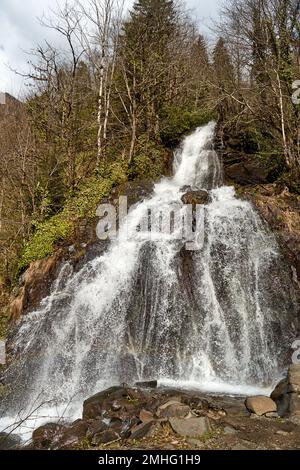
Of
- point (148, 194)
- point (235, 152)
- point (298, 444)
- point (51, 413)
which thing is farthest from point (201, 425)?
point (235, 152)

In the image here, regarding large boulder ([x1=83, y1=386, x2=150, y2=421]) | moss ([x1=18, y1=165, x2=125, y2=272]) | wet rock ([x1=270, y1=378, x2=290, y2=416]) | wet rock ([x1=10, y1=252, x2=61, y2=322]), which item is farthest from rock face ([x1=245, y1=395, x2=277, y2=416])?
Answer: moss ([x1=18, y1=165, x2=125, y2=272])

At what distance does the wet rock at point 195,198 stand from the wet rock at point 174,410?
298 inches

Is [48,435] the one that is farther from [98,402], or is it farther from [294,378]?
[294,378]

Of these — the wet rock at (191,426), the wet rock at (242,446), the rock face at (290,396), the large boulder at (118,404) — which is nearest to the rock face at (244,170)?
the rock face at (290,396)

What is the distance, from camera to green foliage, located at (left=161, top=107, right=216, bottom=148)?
802 inches

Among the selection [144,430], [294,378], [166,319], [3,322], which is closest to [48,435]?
[144,430]

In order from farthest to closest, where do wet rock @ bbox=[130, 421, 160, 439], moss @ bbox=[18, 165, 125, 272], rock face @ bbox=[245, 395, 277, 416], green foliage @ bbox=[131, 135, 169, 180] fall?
green foliage @ bbox=[131, 135, 169, 180]
moss @ bbox=[18, 165, 125, 272]
rock face @ bbox=[245, 395, 277, 416]
wet rock @ bbox=[130, 421, 160, 439]

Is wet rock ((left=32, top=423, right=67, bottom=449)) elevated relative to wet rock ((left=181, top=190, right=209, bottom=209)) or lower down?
lower down

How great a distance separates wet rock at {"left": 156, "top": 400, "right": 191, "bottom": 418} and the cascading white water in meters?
2.49

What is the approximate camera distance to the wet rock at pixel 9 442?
7168 mm

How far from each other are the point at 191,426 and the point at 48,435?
9.23 feet

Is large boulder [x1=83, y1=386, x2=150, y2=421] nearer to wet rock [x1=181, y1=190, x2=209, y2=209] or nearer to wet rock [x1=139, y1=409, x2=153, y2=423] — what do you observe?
wet rock [x1=139, y1=409, x2=153, y2=423]

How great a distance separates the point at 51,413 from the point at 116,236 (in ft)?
18.6
